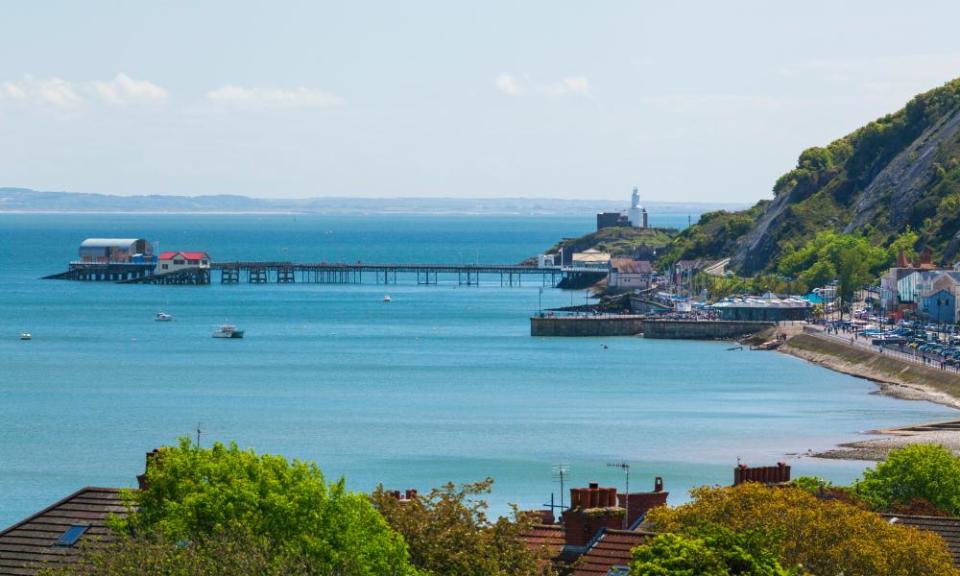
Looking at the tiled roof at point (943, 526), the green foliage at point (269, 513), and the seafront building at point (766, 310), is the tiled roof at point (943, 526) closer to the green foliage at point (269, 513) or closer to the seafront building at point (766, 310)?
the green foliage at point (269, 513)

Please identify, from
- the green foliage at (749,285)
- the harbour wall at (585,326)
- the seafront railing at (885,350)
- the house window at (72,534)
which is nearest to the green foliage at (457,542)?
the house window at (72,534)

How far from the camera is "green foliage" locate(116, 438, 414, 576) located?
27.4m

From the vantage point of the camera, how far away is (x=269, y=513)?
28.3 metres

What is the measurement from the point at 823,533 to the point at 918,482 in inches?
726

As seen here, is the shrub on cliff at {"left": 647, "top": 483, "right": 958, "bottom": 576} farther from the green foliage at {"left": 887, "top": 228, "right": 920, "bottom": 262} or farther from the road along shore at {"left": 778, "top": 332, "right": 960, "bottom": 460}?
the green foliage at {"left": 887, "top": 228, "right": 920, "bottom": 262}

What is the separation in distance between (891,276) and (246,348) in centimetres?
5150

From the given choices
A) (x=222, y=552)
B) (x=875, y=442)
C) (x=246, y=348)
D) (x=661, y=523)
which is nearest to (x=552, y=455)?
(x=875, y=442)

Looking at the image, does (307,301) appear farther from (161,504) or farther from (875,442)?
(161,504)

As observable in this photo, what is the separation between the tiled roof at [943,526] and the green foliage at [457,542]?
265 inches

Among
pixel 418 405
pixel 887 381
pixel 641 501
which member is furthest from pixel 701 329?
pixel 641 501

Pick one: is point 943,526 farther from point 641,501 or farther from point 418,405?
point 418,405

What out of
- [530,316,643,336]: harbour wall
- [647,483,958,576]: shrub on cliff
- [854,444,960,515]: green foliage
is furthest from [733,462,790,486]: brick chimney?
[530,316,643,336]: harbour wall

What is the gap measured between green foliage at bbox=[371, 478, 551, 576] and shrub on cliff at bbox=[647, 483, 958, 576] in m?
2.41

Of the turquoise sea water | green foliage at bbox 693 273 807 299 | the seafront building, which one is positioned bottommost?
the turquoise sea water
